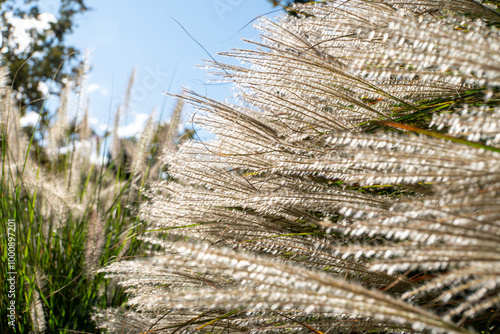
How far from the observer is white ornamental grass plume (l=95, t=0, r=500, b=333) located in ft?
1.46

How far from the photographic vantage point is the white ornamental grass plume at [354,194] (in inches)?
17.5

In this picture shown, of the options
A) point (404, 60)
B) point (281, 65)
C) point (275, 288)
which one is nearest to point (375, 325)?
point (275, 288)

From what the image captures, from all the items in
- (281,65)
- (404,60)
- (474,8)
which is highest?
(474,8)

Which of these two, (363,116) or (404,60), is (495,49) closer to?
(404,60)

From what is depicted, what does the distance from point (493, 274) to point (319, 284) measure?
0.18 m

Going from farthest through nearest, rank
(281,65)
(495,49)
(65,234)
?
(65,234) → (281,65) → (495,49)

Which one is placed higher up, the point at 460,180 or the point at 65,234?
the point at 460,180

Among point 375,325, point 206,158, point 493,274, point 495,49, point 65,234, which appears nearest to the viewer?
point 493,274

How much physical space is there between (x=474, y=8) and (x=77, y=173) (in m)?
2.02

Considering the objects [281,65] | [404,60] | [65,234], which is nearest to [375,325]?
[404,60]

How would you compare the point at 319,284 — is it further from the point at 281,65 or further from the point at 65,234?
the point at 65,234

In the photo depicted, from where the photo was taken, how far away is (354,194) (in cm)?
78

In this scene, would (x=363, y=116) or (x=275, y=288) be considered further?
(x=363, y=116)

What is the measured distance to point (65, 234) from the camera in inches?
79.1
